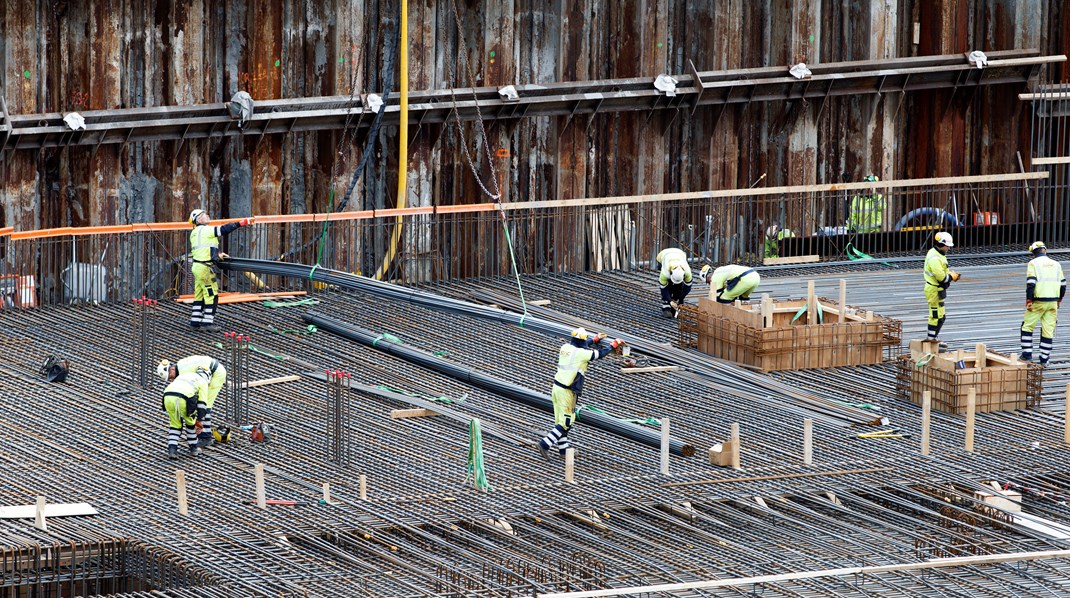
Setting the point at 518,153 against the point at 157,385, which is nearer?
the point at 157,385

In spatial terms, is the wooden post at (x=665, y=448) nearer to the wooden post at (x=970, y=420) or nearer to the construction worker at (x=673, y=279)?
the wooden post at (x=970, y=420)

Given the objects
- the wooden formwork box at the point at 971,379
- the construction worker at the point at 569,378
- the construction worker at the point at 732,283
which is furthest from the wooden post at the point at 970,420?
the construction worker at the point at 732,283

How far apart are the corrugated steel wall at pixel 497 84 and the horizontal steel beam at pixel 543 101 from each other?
0.75ft

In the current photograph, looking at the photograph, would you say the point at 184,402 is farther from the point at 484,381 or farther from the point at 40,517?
the point at 484,381

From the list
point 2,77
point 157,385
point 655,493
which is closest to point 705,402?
point 655,493

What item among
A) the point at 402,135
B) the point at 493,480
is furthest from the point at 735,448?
the point at 402,135

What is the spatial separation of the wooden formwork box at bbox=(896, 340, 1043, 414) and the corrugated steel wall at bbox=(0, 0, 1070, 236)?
28.3 ft

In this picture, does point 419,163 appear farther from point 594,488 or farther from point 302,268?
point 594,488

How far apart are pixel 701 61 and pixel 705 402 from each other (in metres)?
10.0

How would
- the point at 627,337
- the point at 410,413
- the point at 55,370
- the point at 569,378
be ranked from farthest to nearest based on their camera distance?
the point at 627,337 → the point at 55,370 → the point at 410,413 → the point at 569,378

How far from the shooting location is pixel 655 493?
25.1 metres

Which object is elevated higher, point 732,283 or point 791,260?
point 732,283

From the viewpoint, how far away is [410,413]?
28188 millimetres

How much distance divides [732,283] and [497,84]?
630 cm
